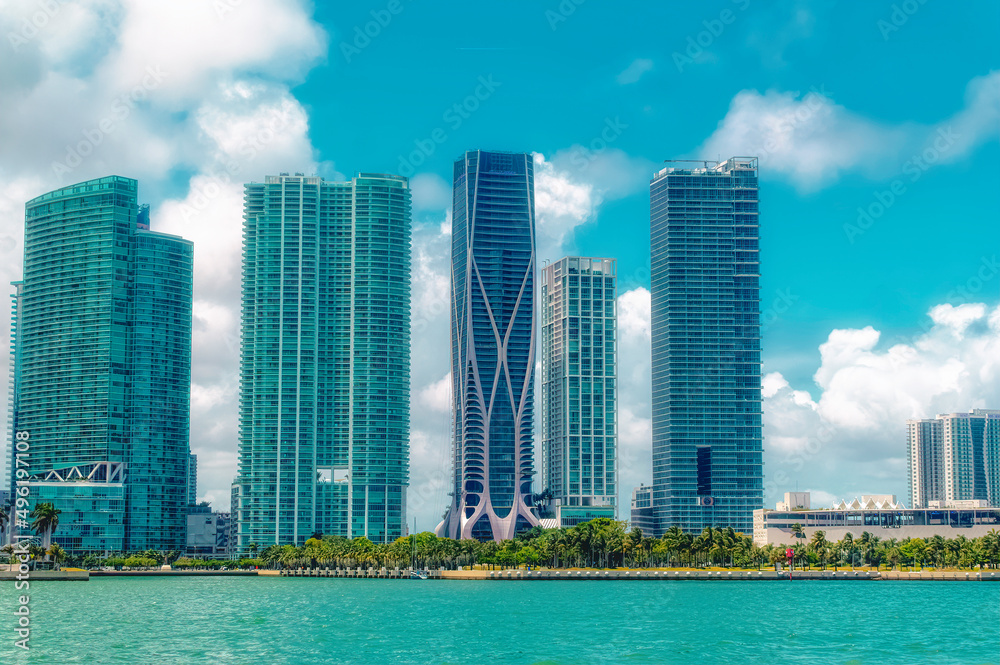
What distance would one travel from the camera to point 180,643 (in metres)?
120

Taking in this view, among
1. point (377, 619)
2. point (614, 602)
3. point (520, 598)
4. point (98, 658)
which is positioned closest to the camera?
point (98, 658)

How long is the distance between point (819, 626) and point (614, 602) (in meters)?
44.8

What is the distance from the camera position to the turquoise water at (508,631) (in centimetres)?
11181

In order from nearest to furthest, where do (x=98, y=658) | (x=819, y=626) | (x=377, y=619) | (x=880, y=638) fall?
1. (x=98, y=658)
2. (x=880, y=638)
3. (x=819, y=626)
4. (x=377, y=619)

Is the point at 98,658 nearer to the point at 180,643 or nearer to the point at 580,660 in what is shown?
the point at 180,643

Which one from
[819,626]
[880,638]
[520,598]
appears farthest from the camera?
[520,598]

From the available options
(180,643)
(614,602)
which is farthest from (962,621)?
(180,643)

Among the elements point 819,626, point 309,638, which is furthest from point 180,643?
point 819,626

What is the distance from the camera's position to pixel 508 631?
136 meters

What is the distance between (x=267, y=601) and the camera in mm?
190125

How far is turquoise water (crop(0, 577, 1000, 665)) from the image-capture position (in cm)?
11181

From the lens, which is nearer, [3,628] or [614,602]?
[3,628]

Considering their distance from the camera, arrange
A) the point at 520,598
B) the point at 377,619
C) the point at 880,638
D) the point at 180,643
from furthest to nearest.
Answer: the point at 520,598, the point at 377,619, the point at 880,638, the point at 180,643

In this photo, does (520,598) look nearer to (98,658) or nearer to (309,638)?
(309,638)
